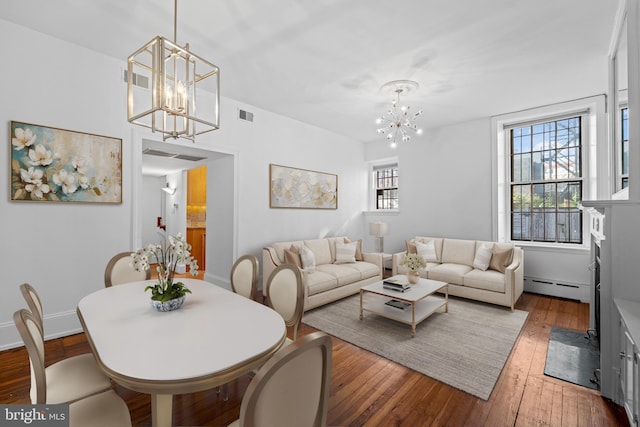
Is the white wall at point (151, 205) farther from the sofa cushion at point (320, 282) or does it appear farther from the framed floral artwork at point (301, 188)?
the sofa cushion at point (320, 282)

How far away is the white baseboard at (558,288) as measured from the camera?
414 centimetres

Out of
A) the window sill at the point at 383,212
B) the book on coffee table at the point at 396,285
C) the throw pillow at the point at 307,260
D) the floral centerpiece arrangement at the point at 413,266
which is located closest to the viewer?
the book on coffee table at the point at 396,285

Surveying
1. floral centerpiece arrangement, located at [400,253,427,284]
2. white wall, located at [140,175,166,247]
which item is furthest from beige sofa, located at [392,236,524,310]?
white wall, located at [140,175,166,247]

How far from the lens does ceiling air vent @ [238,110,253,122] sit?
14.5ft

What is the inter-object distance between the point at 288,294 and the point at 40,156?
2.83 meters

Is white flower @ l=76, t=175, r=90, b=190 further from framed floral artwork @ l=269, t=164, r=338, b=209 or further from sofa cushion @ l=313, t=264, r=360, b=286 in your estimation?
sofa cushion @ l=313, t=264, r=360, b=286

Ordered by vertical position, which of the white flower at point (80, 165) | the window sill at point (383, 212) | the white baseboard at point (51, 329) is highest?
the white flower at point (80, 165)

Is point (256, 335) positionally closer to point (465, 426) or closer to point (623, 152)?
point (465, 426)

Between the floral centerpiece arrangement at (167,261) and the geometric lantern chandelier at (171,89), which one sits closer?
the geometric lantern chandelier at (171,89)

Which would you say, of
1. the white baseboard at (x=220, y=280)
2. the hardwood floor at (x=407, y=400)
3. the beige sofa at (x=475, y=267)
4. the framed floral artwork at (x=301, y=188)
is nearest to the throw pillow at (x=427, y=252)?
the beige sofa at (x=475, y=267)

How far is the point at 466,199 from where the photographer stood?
523 cm

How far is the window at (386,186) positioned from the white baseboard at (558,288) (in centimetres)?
280

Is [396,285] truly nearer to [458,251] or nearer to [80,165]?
[458,251]

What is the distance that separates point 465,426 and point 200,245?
5894 millimetres
